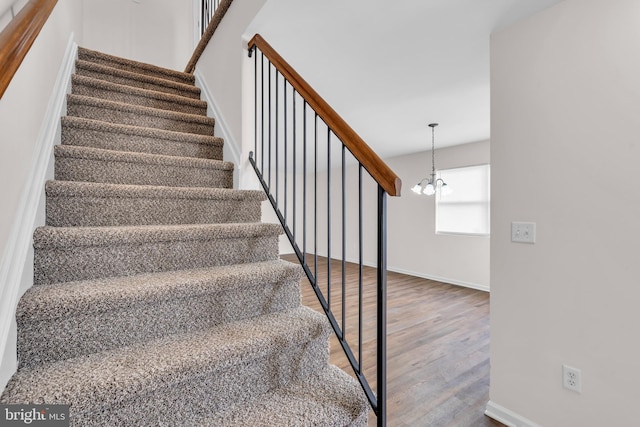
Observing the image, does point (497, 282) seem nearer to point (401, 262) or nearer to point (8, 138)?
point (8, 138)

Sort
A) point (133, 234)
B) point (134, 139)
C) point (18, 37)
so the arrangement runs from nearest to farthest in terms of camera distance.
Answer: point (18, 37)
point (133, 234)
point (134, 139)

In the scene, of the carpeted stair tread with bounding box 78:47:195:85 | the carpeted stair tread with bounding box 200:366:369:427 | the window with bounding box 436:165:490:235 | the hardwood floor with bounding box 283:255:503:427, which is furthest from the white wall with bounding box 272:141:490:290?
the carpeted stair tread with bounding box 200:366:369:427

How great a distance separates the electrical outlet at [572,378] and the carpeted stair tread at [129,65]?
3.52 metres

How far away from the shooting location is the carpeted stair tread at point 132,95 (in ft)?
6.66

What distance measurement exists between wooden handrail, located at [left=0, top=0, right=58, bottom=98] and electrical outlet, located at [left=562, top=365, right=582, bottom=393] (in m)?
2.23

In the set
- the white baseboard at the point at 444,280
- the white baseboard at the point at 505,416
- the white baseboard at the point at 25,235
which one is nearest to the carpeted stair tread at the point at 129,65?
the white baseboard at the point at 25,235

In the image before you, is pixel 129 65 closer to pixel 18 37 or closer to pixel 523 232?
pixel 18 37

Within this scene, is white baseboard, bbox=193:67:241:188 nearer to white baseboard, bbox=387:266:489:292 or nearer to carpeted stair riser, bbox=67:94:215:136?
carpeted stair riser, bbox=67:94:215:136

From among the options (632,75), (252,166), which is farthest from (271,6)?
(632,75)

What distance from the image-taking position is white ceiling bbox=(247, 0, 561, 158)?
5.42 ft

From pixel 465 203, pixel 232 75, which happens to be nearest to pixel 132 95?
pixel 232 75

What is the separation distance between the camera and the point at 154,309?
1.07 meters

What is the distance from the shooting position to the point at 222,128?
2.31 m

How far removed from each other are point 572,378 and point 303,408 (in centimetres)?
135
